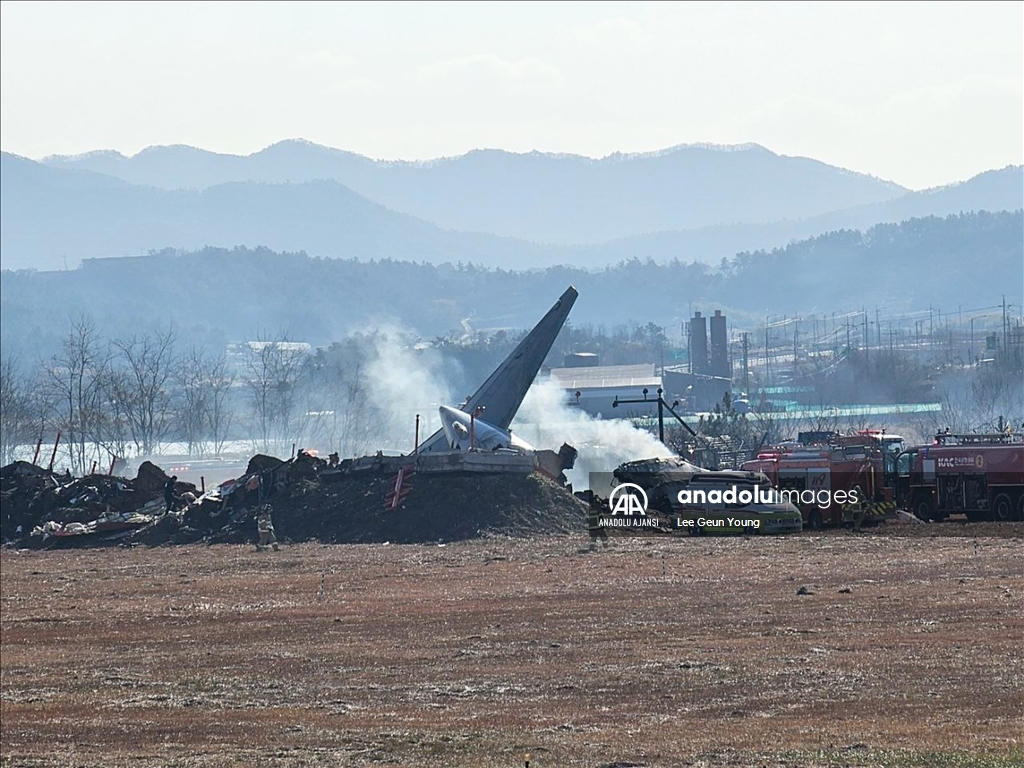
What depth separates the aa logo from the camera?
21.0 meters

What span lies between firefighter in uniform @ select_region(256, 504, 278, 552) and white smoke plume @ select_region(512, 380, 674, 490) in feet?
42.2

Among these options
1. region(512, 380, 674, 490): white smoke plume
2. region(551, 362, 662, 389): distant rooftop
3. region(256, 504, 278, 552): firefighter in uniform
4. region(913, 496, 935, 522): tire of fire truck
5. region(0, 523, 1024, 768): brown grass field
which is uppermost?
region(551, 362, 662, 389): distant rooftop

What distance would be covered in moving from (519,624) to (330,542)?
27081mm

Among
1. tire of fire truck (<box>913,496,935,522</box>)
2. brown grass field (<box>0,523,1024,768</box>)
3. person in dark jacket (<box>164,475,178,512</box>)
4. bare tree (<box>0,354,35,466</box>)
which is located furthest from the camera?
bare tree (<box>0,354,35,466</box>)

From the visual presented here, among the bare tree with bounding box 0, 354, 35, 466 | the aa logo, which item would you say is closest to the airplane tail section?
the aa logo

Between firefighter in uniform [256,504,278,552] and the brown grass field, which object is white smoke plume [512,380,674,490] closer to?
the brown grass field

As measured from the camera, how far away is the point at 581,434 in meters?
53.2

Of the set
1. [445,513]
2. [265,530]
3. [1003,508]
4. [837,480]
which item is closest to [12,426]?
[265,530]

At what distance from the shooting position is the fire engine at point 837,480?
20.3 meters

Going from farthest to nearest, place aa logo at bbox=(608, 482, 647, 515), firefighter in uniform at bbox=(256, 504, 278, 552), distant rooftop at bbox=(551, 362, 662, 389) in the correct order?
distant rooftop at bbox=(551, 362, 662, 389)
firefighter in uniform at bbox=(256, 504, 278, 552)
aa logo at bbox=(608, 482, 647, 515)

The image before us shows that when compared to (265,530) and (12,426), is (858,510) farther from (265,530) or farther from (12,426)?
(12,426)

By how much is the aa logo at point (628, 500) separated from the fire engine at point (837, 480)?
162 centimetres

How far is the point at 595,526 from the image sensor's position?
21.9 meters

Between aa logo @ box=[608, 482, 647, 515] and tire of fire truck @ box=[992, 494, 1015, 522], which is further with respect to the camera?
aa logo @ box=[608, 482, 647, 515]
